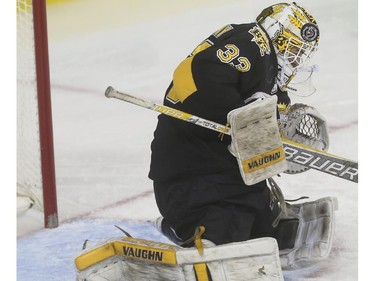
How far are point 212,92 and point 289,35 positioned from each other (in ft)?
0.95

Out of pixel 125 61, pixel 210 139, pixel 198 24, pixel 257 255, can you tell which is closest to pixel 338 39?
Answer: pixel 198 24

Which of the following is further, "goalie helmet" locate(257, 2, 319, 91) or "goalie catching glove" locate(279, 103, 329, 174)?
"goalie catching glove" locate(279, 103, 329, 174)

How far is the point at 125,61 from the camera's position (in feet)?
10.0

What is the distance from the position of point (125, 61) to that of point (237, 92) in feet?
3.09

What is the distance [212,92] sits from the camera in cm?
216

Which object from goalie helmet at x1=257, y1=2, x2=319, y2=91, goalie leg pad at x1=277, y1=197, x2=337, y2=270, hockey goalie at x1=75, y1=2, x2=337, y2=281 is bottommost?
goalie leg pad at x1=277, y1=197, x2=337, y2=270

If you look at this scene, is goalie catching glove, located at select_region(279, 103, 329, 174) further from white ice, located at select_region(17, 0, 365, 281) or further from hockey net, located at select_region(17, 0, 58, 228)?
hockey net, located at select_region(17, 0, 58, 228)

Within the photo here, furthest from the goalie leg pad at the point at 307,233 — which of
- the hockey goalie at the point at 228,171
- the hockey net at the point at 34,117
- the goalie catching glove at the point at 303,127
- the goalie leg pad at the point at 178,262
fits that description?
the hockey net at the point at 34,117

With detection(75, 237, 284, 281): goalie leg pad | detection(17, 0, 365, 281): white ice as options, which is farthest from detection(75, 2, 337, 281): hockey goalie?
detection(17, 0, 365, 281): white ice

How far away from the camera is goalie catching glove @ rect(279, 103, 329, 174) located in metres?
2.48

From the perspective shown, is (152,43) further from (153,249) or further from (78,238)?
(153,249)

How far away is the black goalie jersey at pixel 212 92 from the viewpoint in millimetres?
2166

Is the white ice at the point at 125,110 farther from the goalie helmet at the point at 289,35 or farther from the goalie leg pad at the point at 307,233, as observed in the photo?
the goalie helmet at the point at 289,35

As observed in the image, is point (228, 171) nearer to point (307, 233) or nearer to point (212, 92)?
point (212, 92)
